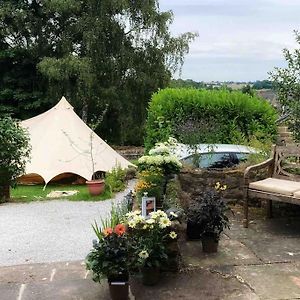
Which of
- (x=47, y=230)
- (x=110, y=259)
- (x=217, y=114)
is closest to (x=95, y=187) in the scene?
(x=217, y=114)

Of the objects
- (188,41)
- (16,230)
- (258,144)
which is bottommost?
(16,230)

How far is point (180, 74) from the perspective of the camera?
63.4 feet

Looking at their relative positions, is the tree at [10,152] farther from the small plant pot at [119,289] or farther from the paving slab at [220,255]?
Answer: the small plant pot at [119,289]

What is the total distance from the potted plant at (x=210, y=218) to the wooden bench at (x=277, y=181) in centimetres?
87

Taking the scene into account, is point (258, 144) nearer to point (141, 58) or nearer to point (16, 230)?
point (16, 230)

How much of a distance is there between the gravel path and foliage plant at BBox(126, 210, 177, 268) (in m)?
1.52

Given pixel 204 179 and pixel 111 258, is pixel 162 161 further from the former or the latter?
pixel 204 179

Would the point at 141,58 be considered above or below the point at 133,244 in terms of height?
above

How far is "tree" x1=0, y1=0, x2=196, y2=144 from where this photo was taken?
1870 centimetres

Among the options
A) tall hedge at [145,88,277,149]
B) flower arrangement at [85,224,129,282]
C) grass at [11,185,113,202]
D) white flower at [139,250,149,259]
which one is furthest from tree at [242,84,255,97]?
flower arrangement at [85,224,129,282]

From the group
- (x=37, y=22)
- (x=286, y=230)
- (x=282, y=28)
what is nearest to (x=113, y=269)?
(x=286, y=230)

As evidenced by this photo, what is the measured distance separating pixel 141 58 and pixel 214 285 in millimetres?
16152

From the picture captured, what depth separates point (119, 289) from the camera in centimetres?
365

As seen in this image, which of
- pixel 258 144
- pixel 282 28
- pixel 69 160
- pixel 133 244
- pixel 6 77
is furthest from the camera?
pixel 6 77
